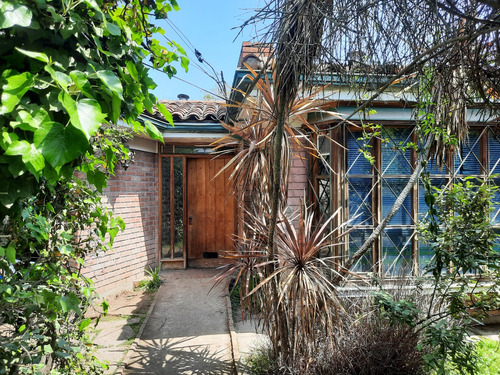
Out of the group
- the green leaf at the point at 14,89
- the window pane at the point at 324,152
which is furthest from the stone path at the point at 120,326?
the window pane at the point at 324,152

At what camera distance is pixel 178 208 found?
21.6 ft

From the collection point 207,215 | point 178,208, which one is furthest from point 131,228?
point 207,215

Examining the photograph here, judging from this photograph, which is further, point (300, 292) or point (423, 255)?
point (423, 255)

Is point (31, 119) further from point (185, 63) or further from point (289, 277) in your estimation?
point (289, 277)

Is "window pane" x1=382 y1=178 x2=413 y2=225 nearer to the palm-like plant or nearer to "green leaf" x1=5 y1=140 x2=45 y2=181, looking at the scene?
the palm-like plant

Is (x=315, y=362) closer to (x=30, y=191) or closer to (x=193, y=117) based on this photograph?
(x=30, y=191)

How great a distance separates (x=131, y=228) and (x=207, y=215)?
1.80 metres

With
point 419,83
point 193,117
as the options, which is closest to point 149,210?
point 193,117

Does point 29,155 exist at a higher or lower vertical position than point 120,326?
higher

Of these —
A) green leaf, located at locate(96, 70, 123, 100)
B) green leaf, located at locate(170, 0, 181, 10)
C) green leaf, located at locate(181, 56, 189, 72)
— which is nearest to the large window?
green leaf, located at locate(181, 56, 189, 72)

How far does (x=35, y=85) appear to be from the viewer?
34.3 inches

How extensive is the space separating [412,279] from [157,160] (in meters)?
5.09

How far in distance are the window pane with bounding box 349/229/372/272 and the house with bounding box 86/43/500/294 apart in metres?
0.01

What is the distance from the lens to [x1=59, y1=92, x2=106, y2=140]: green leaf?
75 centimetres
